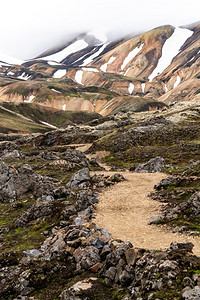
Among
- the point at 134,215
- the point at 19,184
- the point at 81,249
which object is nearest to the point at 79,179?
the point at 19,184

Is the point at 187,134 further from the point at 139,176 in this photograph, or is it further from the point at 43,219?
the point at 43,219

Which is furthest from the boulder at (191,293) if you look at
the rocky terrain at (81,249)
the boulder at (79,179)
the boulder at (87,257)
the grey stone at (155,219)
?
the boulder at (79,179)

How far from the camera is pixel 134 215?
2059 centimetres

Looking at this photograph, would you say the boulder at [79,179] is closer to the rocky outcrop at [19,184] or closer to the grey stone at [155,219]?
the rocky outcrop at [19,184]

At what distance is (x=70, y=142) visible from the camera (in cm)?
9350

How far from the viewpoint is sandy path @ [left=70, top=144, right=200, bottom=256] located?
14828 millimetres

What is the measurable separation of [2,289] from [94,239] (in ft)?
18.9

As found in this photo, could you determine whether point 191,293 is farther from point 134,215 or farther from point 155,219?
point 134,215

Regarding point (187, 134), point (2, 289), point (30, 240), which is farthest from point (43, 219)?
point (187, 134)

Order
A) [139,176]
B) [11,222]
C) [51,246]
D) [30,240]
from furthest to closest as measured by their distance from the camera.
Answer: [139,176] < [11,222] < [30,240] < [51,246]

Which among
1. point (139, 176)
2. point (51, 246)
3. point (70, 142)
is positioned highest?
point (51, 246)

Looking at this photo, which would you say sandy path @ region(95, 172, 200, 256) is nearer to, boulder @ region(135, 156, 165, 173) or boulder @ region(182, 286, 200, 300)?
boulder @ region(182, 286, 200, 300)

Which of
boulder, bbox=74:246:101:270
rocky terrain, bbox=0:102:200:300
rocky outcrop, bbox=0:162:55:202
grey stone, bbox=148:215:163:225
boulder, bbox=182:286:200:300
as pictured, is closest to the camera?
boulder, bbox=182:286:200:300

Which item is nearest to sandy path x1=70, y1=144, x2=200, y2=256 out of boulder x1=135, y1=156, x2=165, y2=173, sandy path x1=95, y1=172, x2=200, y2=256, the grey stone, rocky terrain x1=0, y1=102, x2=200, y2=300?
sandy path x1=95, y1=172, x2=200, y2=256
